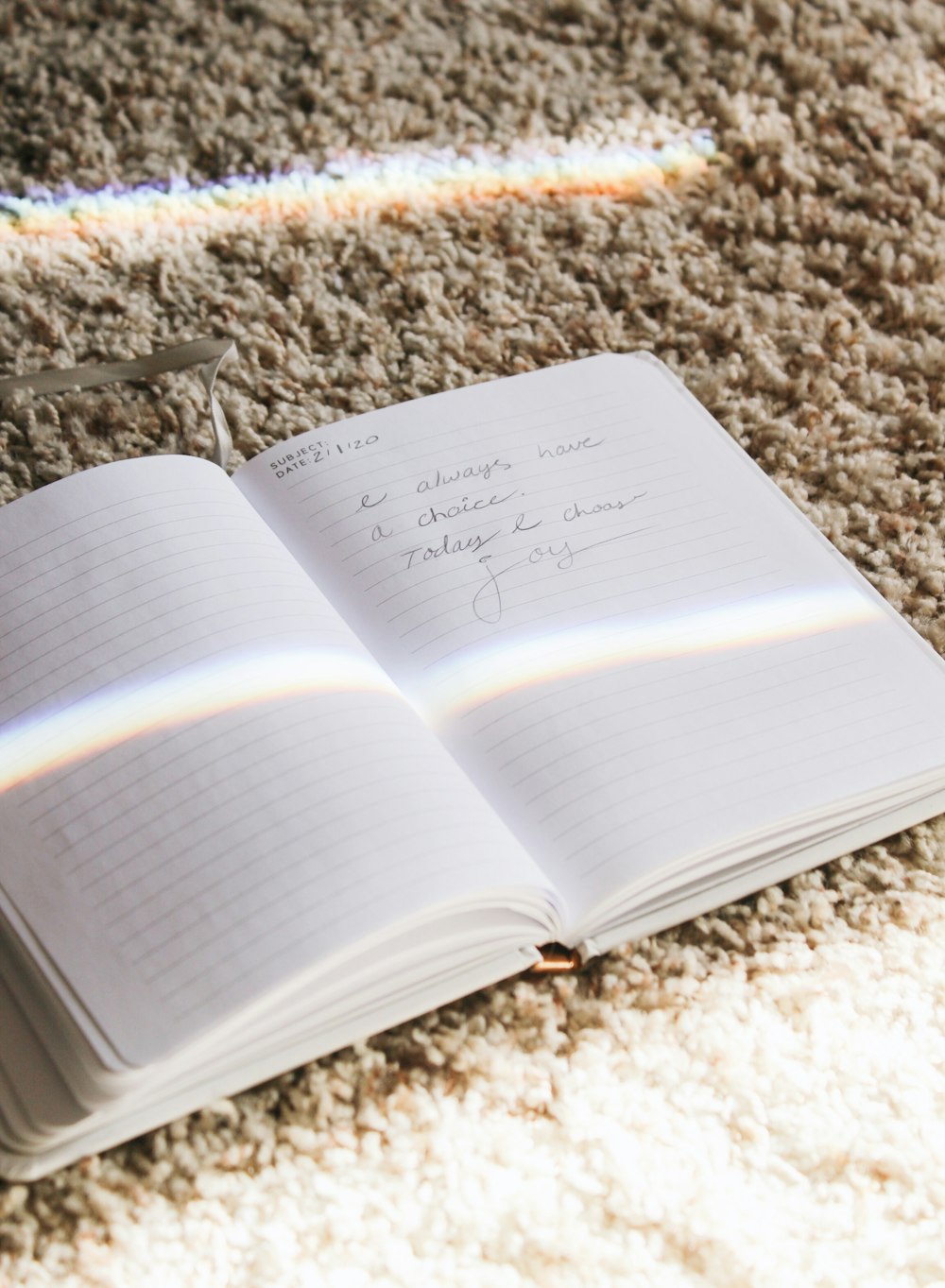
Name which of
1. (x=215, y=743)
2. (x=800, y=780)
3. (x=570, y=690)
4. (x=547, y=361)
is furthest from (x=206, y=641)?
(x=547, y=361)

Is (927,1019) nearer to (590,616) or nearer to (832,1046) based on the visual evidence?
(832,1046)

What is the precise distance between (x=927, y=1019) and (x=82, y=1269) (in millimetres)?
354

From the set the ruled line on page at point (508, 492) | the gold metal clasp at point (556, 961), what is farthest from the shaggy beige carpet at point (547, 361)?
the ruled line on page at point (508, 492)

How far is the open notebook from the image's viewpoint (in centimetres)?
50

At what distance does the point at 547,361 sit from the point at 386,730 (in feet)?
1.27

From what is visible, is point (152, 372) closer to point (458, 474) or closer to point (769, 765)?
point (458, 474)

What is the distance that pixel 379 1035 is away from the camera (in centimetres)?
56

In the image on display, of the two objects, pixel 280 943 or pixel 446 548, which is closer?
pixel 280 943

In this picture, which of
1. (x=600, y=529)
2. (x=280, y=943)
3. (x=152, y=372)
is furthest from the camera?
(x=152, y=372)

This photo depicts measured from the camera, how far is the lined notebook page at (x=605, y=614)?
1.92 feet

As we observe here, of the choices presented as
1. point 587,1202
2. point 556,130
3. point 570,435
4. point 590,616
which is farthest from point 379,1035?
point 556,130

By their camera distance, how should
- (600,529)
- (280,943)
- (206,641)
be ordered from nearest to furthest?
(280,943) < (206,641) < (600,529)

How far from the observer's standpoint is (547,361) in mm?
881

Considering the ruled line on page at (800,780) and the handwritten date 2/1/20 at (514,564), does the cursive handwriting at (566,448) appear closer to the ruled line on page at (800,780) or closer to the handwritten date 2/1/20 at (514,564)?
the handwritten date 2/1/20 at (514,564)
